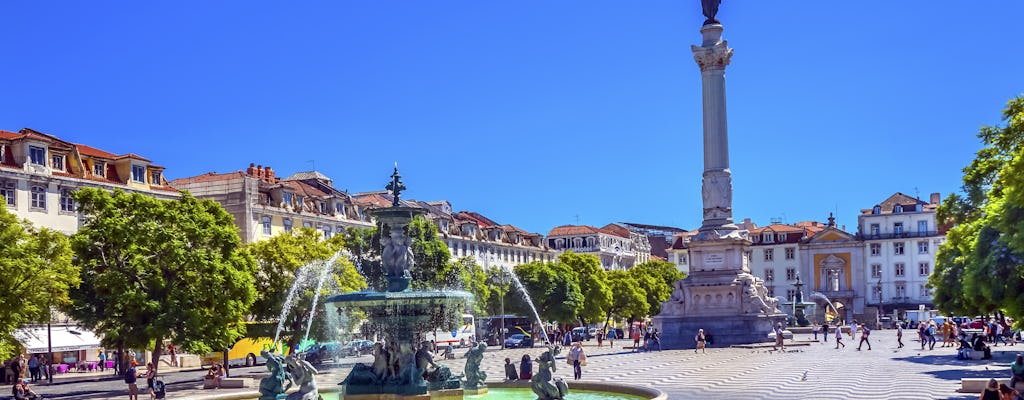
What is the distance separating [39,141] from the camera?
51219 millimetres

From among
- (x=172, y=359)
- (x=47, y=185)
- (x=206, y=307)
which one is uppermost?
(x=47, y=185)

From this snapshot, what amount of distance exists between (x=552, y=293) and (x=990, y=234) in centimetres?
4369

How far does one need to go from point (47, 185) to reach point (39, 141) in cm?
216

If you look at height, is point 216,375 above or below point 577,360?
below

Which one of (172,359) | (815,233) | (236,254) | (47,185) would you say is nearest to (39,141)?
(47,185)

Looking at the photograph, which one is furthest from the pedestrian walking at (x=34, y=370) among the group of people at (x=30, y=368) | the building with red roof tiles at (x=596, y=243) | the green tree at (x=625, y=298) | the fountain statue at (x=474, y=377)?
the building with red roof tiles at (x=596, y=243)

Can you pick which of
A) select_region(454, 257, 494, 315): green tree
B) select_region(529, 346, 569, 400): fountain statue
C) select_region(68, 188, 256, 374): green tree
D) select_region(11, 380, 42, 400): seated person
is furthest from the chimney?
select_region(529, 346, 569, 400): fountain statue

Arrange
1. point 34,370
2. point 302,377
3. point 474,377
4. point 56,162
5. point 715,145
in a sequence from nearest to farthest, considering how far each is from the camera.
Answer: point 302,377 → point 474,377 → point 34,370 → point 56,162 → point 715,145

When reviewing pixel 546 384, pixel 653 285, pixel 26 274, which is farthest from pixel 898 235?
pixel 546 384

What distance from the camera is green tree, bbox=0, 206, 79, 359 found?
1079 inches

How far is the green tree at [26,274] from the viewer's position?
27.4 metres

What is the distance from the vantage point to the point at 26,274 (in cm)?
2789

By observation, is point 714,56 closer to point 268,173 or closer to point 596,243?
point 268,173

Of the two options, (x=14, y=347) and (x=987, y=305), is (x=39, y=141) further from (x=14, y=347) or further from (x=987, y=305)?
(x=987, y=305)
